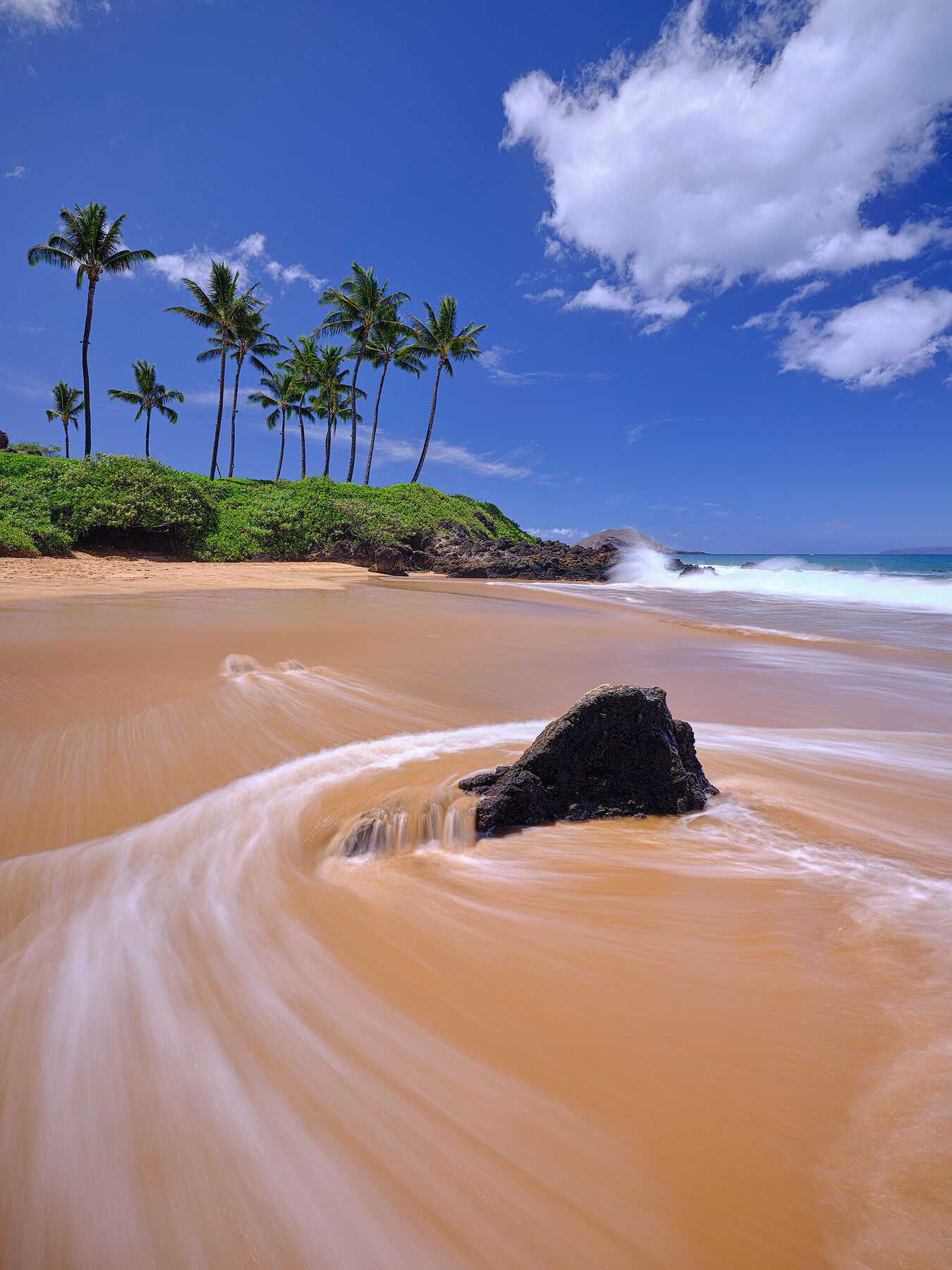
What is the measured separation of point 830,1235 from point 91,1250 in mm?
1445

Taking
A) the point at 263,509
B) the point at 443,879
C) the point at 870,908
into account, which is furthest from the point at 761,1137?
the point at 263,509

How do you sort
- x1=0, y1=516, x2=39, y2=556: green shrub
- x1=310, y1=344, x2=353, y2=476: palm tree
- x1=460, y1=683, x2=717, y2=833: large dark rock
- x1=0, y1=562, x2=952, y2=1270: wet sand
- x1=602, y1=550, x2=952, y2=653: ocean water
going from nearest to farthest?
x1=0, y1=562, x2=952, y2=1270: wet sand
x1=460, y1=683, x2=717, y2=833: large dark rock
x1=602, y1=550, x2=952, y2=653: ocean water
x1=0, y1=516, x2=39, y2=556: green shrub
x1=310, y1=344, x2=353, y2=476: palm tree

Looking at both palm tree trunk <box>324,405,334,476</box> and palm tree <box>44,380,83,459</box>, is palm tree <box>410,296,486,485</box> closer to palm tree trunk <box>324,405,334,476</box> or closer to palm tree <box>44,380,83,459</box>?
palm tree trunk <box>324,405,334,476</box>

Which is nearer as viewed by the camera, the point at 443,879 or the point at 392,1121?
the point at 392,1121

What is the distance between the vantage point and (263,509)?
2119 centimetres

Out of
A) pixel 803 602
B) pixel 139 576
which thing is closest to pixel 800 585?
pixel 803 602

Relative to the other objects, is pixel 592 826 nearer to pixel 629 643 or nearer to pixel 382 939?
pixel 382 939

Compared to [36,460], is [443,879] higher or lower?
lower

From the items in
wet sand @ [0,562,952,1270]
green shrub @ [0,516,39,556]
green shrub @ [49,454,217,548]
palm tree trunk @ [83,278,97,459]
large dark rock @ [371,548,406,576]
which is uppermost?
palm tree trunk @ [83,278,97,459]

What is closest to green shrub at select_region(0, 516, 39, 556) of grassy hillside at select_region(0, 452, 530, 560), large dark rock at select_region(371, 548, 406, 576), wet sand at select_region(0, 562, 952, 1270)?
grassy hillside at select_region(0, 452, 530, 560)

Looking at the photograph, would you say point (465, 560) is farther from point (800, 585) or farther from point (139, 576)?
point (800, 585)

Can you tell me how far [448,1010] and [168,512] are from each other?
1973 cm

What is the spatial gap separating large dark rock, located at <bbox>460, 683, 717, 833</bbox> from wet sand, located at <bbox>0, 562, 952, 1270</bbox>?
0.13m

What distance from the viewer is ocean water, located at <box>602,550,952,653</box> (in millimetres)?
10094
